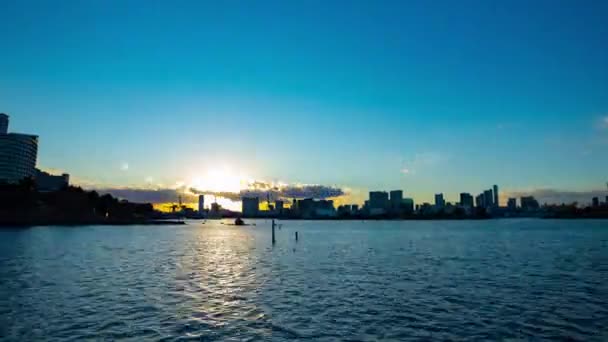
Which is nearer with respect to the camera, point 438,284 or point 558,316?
point 558,316

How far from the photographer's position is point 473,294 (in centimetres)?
3456

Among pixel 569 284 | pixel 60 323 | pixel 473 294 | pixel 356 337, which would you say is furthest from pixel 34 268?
pixel 569 284

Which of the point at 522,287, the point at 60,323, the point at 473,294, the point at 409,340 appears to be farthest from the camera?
the point at 522,287

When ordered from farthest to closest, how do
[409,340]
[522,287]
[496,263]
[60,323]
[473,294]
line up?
[496,263]
[522,287]
[473,294]
[60,323]
[409,340]

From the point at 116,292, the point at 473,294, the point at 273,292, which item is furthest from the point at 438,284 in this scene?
the point at 116,292

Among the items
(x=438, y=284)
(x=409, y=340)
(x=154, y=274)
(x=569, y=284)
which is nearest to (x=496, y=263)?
(x=569, y=284)

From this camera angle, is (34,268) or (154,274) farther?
(34,268)

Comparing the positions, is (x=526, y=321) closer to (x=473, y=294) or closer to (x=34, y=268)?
(x=473, y=294)

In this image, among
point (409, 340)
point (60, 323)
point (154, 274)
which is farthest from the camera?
point (154, 274)

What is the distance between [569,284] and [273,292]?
96.8ft

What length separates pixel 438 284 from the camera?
1560 inches

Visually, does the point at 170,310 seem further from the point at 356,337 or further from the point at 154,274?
the point at 154,274

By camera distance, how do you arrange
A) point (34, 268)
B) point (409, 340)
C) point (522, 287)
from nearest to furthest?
point (409, 340), point (522, 287), point (34, 268)

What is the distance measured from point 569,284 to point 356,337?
2956 centimetres
